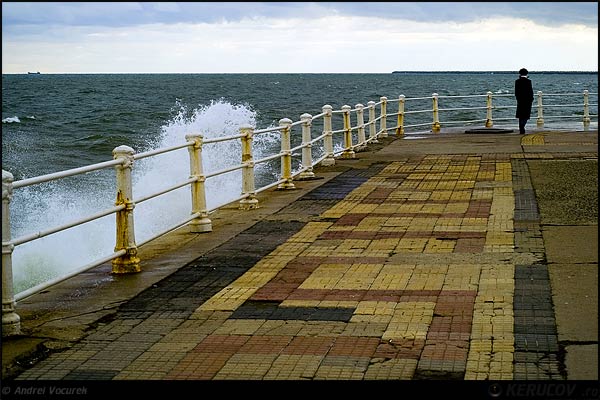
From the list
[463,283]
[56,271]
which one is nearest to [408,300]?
[463,283]

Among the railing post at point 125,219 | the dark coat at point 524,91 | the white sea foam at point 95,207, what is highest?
the dark coat at point 524,91

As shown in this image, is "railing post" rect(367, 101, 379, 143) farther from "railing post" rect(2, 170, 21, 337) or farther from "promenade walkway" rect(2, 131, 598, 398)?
"railing post" rect(2, 170, 21, 337)

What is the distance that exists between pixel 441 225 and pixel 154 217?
876cm

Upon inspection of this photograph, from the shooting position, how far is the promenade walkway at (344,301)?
652 centimetres

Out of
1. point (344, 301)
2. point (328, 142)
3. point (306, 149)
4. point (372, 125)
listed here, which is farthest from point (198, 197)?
point (372, 125)

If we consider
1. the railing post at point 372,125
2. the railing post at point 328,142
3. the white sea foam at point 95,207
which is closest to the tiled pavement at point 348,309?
the white sea foam at point 95,207

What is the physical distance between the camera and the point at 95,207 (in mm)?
26203

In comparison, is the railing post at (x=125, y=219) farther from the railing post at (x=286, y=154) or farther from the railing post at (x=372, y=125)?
the railing post at (x=372, y=125)

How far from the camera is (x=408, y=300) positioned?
8.24 m

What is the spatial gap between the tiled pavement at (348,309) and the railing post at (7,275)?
1.94 ft

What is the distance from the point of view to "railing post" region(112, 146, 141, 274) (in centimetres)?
972

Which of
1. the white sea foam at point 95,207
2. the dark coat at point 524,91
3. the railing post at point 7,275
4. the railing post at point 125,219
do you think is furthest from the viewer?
the dark coat at point 524,91

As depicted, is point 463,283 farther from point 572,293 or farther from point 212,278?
point 212,278

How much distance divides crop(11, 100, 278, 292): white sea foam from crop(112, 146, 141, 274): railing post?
1.79 metres
